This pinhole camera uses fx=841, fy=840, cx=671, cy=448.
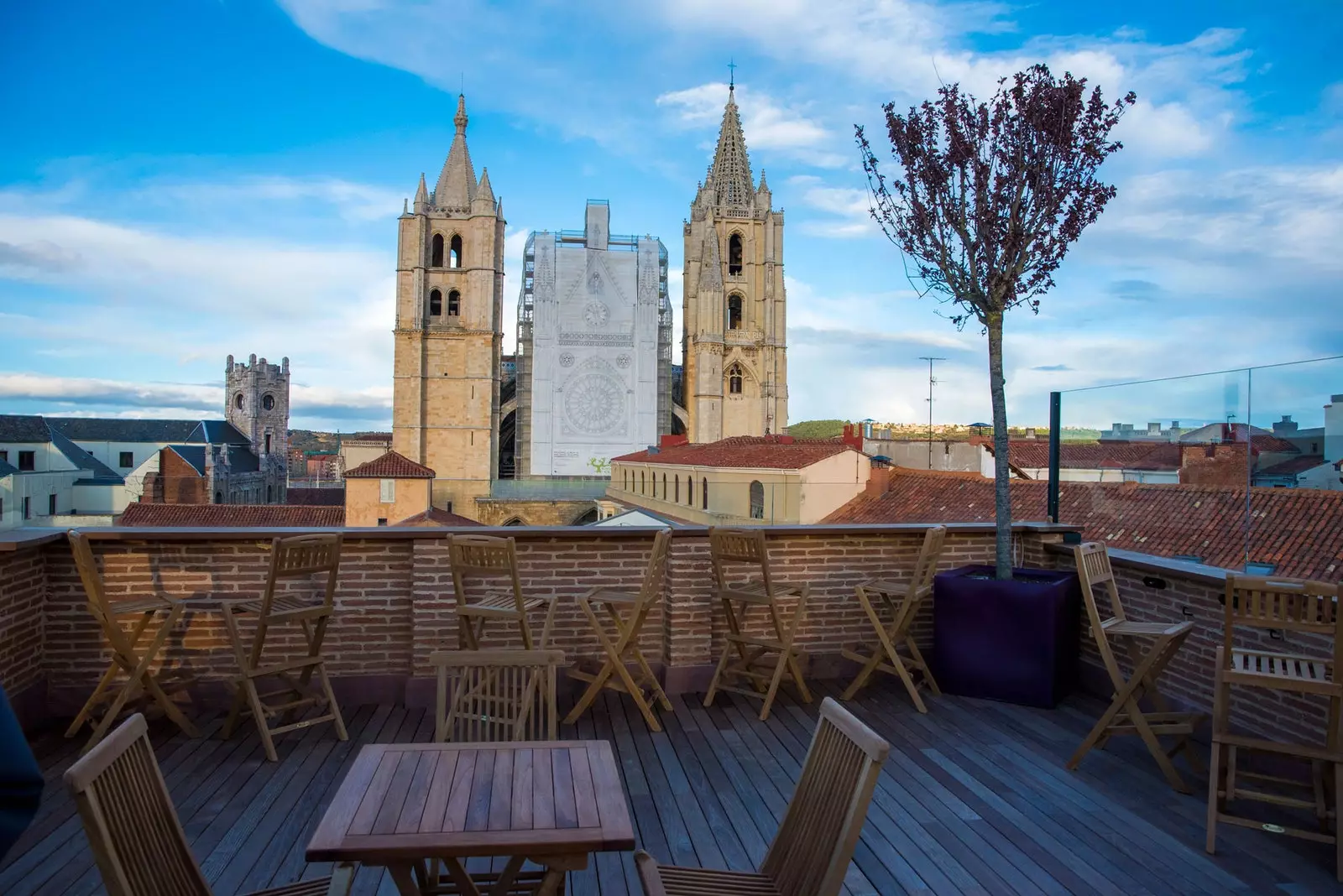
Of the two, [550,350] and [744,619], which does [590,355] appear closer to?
[550,350]

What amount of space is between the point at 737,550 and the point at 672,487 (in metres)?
22.3

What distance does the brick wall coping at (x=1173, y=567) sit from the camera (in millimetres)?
4113

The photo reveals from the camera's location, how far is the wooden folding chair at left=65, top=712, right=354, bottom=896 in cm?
153

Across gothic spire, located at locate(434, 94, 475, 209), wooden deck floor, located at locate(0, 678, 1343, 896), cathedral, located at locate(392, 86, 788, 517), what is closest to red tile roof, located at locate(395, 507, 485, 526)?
cathedral, located at locate(392, 86, 788, 517)

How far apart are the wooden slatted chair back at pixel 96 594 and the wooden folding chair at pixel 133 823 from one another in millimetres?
2453

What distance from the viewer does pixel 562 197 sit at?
4728cm

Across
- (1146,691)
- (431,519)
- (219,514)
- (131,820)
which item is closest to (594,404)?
(431,519)

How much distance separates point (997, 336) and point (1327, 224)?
4014 mm

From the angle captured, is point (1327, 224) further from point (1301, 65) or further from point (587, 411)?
point (587, 411)

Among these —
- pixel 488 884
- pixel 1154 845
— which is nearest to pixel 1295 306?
pixel 1154 845

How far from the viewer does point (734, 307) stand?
4931 centimetres

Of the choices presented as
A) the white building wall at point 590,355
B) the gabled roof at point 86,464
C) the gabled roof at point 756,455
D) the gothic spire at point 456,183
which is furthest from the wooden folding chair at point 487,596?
the gabled roof at point 86,464

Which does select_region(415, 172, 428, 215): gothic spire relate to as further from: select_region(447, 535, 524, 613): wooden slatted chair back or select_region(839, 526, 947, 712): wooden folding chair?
select_region(839, 526, 947, 712): wooden folding chair

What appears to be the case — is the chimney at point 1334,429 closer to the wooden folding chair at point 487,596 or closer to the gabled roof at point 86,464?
the wooden folding chair at point 487,596
